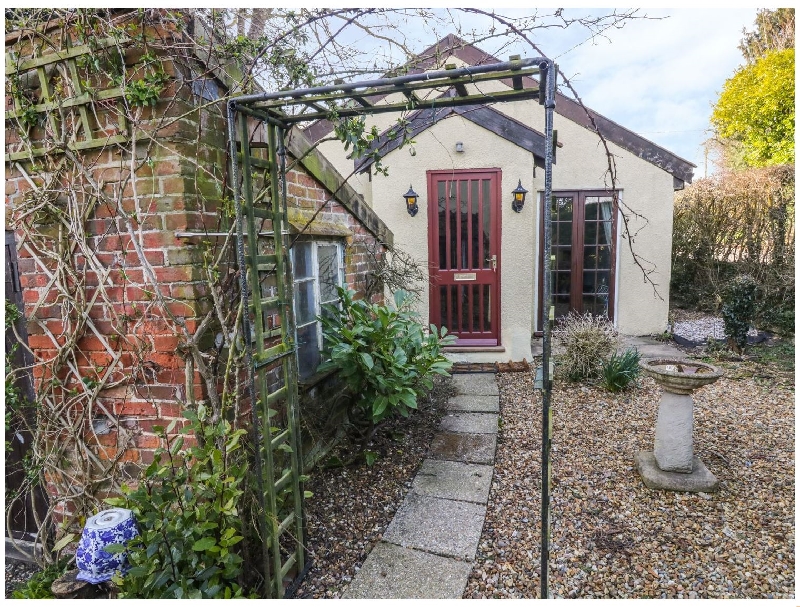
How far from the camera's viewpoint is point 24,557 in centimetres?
268

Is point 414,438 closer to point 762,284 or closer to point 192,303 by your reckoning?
point 192,303

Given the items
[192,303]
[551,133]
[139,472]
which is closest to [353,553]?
[139,472]

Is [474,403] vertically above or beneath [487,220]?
beneath

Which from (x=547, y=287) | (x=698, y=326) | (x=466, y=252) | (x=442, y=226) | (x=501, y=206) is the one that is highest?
(x=501, y=206)

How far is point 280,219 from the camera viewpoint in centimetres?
211

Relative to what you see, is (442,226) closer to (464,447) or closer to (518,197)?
(518,197)

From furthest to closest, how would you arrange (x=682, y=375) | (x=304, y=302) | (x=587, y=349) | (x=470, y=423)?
(x=587, y=349), (x=470, y=423), (x=304, y=302), (x=682, y=375)

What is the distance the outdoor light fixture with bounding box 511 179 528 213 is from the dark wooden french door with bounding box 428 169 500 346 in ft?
0.75

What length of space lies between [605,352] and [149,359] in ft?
16.0

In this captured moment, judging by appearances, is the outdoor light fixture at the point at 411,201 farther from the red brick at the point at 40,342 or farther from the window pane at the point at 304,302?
the red brick at the point at 40,342

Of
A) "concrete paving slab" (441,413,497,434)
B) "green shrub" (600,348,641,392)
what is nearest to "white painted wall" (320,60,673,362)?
"green shrub" (600,348,641,392)

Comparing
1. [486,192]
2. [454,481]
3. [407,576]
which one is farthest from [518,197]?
[407,576]

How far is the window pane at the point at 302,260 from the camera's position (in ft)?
10.3

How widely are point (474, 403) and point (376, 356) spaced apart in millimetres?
1869
